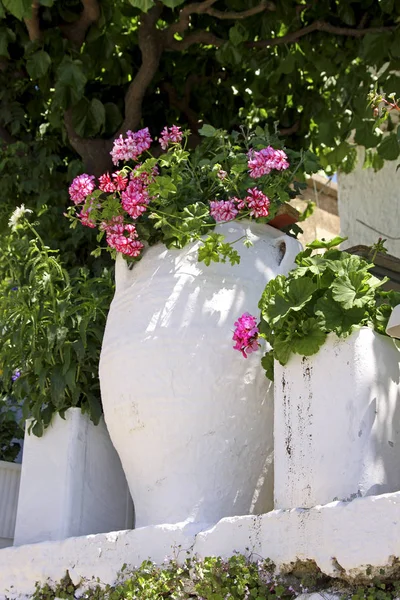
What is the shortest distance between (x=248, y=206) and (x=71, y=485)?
3.61 feet

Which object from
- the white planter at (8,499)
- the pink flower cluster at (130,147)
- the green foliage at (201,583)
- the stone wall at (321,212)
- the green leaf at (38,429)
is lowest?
the stone wall at (321,212)

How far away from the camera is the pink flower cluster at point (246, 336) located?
2762 mm

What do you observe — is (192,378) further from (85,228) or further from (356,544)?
(85,228)

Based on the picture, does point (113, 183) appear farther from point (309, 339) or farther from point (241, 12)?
point (241, 12)

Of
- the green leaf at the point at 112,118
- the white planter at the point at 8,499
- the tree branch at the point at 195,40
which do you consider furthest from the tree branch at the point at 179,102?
the white planter at the point at 8,499

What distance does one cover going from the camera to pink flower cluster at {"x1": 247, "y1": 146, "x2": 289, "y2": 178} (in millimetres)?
3012

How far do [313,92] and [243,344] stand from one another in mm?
2505

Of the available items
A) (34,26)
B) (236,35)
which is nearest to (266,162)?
(236,35)

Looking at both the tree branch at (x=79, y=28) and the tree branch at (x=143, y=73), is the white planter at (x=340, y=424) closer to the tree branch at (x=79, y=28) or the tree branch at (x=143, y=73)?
the tree branch at (x=143, y=73)

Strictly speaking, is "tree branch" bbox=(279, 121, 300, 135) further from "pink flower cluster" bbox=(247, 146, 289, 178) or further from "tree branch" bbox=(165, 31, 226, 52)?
"pink flower cluster" bbox=(247, 146, 289, 178)

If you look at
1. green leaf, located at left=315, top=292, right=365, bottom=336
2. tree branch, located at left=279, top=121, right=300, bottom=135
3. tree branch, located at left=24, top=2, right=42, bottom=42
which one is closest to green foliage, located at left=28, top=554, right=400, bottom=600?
green leaf, located at left=315, top=292, right=365, bottom=336

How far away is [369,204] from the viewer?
534 centimetres

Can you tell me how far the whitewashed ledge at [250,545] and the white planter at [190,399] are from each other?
152 millimetres

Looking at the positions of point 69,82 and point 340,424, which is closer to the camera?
point 340,424
